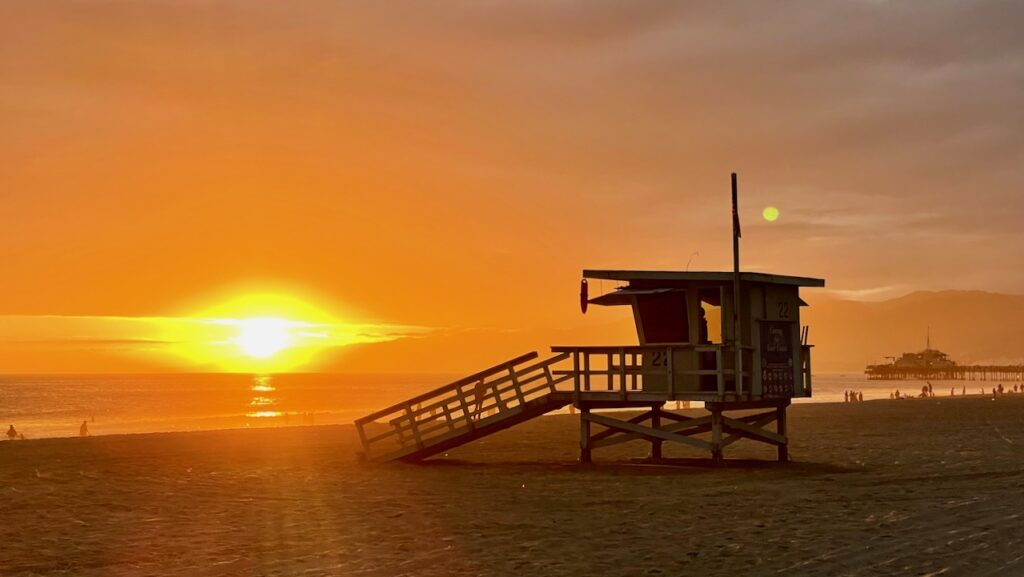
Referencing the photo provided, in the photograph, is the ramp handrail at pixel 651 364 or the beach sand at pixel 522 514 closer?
the beach sand at pixel 522 514

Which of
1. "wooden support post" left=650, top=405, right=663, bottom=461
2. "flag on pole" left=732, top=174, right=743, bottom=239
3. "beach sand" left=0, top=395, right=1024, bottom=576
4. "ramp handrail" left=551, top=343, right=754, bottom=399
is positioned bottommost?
"beach sand" left=0, top=395, right=1024, bottom=576

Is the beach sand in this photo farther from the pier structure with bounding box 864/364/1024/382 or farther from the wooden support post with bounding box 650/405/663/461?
the pier structure with bounding box 864/364/1024/382

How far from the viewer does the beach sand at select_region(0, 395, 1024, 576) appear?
444 inches

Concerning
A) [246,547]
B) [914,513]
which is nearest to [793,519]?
[914,513]

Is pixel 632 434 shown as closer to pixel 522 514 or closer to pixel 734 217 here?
pixel 734 217

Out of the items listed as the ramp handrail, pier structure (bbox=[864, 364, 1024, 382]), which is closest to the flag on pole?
the ramp handrail

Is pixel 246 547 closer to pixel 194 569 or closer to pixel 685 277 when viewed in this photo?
pixel 194 569

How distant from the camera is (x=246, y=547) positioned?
41.7 ft

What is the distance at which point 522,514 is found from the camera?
49.4 feet

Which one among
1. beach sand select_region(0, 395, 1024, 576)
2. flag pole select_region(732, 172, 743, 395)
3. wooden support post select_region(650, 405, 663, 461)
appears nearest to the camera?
beach sand select_region(0, 395, 1024, 576)

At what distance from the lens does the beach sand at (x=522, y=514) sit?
37.0ft

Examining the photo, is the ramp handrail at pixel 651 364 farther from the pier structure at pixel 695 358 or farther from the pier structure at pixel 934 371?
the pier structure at pixel 934 371

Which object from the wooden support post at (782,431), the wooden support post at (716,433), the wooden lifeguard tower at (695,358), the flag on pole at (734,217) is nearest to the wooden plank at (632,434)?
the wooden lifeguard tower at (695,358)

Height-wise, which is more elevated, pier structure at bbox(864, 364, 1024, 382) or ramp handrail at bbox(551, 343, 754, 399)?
ramp handrail at bbox(551, 343, 754, 399)
